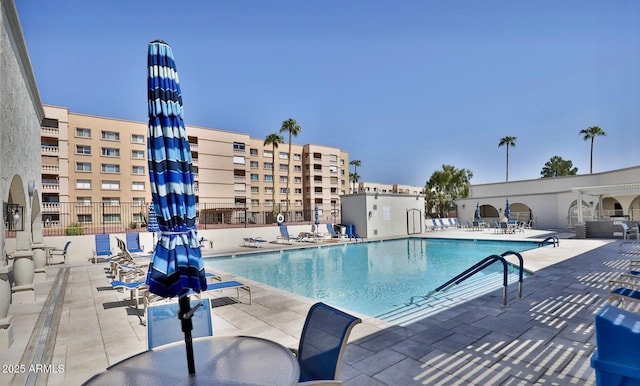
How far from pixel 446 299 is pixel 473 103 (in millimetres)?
33021

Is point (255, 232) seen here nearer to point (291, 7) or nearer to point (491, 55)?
point (291, 7)

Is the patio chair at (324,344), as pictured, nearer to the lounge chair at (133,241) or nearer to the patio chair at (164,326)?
the patio chair at (164,326)

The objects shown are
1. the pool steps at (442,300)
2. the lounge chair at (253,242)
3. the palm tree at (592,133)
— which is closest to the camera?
the pool steps at (442,300)

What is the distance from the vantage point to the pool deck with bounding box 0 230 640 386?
339cm

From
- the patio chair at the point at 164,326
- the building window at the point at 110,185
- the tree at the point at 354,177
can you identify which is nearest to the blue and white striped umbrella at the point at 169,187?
the patio chair at the point at 164,326

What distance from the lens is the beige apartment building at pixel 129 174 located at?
3100 centimetres

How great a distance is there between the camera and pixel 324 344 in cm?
245

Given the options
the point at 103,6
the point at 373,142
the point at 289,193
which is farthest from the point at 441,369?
the point at 373,142

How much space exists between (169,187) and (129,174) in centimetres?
3892

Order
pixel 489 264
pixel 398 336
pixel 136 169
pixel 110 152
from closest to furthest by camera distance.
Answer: pixel 398 336
pixel 489 264
pixel 110 152
pixel 136 169

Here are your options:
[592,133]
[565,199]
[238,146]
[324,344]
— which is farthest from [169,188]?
[592,133]

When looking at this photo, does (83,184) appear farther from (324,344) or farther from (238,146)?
(324,344)

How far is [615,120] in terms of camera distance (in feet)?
129

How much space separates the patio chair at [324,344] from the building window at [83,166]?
39.6 m
